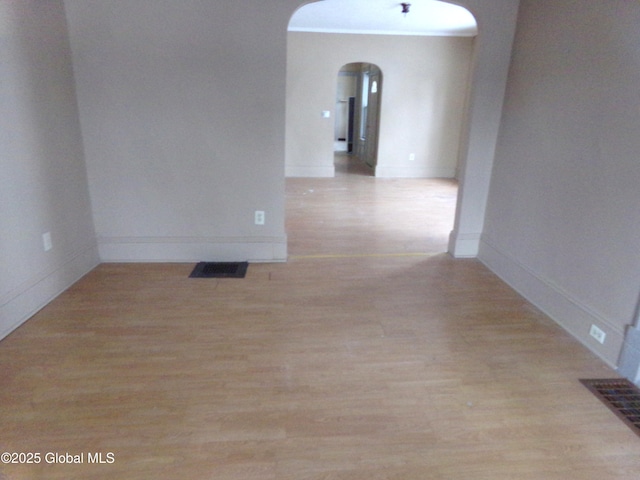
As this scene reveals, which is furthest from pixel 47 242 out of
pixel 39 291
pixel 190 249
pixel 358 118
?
pixel 358 118

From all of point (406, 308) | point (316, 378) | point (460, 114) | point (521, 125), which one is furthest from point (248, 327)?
point (460, 114)

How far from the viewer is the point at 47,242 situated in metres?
2.94

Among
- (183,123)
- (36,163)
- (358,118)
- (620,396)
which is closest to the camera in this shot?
(620,396)

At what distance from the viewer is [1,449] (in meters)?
1.68

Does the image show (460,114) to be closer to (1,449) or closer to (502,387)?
(502,387)

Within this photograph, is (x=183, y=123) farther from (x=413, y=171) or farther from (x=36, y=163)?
(x=413, y=171)

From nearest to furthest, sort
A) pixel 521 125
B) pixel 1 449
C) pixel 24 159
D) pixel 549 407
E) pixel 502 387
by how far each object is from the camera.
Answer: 1. pixel 1 449
2. pixel 549 407
3. pixel 502 387
4. pixel 24 159
5. pixel 521 125

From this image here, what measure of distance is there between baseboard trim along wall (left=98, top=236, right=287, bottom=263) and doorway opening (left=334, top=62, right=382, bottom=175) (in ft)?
17.0

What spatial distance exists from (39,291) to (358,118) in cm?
922

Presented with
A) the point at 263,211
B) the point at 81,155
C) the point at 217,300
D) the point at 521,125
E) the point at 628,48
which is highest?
the point at 628,48

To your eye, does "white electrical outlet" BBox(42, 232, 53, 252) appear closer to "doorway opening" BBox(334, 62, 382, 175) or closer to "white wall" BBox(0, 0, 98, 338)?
"white wall" BBox(0, 0, 98, 338)

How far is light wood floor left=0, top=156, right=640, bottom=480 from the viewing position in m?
1.69

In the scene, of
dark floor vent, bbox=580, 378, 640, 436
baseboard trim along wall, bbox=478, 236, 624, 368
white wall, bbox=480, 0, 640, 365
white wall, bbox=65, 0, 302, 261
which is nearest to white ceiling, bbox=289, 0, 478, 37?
white wall, bbox=480, 0, 640, 365

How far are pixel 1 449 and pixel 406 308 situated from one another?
2362 millimetres
